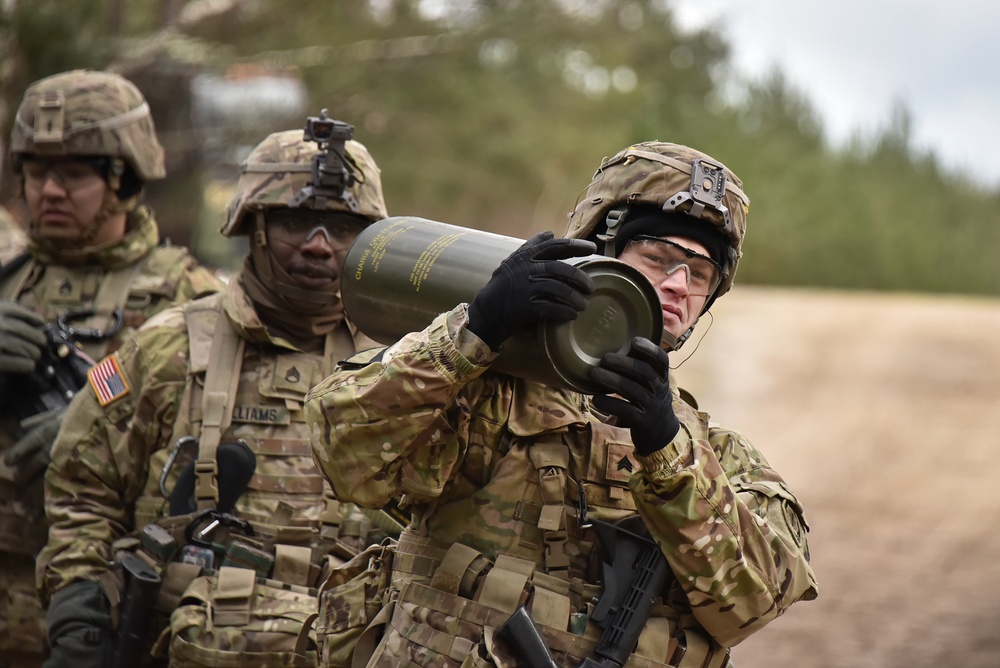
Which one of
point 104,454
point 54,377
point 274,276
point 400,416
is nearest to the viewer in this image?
point 400,416

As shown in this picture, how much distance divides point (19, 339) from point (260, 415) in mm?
1391

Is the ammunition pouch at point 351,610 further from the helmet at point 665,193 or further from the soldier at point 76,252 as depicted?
the soldier at point 76,252

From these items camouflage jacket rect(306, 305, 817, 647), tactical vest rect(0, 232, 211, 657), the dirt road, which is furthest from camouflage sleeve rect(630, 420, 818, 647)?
the dirt road

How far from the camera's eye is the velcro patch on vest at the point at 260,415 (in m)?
4.59

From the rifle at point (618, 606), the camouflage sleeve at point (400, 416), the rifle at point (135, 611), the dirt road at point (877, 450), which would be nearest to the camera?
the camouflage sleeve at point (400, 416)

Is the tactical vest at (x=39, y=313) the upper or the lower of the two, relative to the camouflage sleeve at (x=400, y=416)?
lower

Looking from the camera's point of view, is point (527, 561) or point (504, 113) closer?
point (527, 561)

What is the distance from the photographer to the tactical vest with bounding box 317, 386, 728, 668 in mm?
3057

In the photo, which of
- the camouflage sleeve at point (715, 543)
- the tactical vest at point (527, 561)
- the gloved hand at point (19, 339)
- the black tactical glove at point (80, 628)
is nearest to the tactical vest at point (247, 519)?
the black tactical glove at point (80, 628)

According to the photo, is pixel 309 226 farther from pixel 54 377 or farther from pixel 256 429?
pixel 54 377

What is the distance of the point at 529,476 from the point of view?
3.12 metres

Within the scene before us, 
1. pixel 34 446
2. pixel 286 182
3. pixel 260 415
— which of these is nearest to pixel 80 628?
pixel 260 415

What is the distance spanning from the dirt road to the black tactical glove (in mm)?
5297

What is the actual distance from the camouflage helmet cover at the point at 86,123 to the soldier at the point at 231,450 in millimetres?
1322
